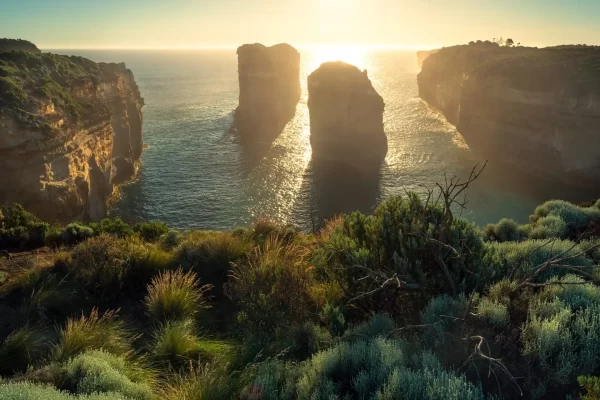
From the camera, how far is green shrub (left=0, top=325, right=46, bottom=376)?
7.45 m

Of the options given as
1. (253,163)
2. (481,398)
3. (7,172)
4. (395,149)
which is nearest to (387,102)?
(395,149)

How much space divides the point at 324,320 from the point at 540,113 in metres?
55.7

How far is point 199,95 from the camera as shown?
423ft

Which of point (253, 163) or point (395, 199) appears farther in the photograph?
point (253, 163)

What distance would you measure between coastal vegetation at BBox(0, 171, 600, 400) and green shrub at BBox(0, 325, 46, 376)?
3 cm

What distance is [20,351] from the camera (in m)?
7.78

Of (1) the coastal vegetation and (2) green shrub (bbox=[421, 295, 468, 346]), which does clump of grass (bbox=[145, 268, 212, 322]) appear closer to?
(1) the coastal vegetation

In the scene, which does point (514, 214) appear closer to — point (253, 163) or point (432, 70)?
point (253, 163)

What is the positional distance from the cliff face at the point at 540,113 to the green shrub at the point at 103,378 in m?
56.5

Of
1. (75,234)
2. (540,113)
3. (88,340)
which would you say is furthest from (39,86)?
(540,113)

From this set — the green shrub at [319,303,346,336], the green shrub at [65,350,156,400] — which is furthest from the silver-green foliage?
the green shrub at [65,350,156,400]

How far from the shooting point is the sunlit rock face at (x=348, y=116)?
196 ft

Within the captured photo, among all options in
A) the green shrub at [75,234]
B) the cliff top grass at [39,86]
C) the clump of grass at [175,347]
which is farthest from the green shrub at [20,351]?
the cliff top grass at [39,86]

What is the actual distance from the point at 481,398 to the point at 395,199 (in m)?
7.08
